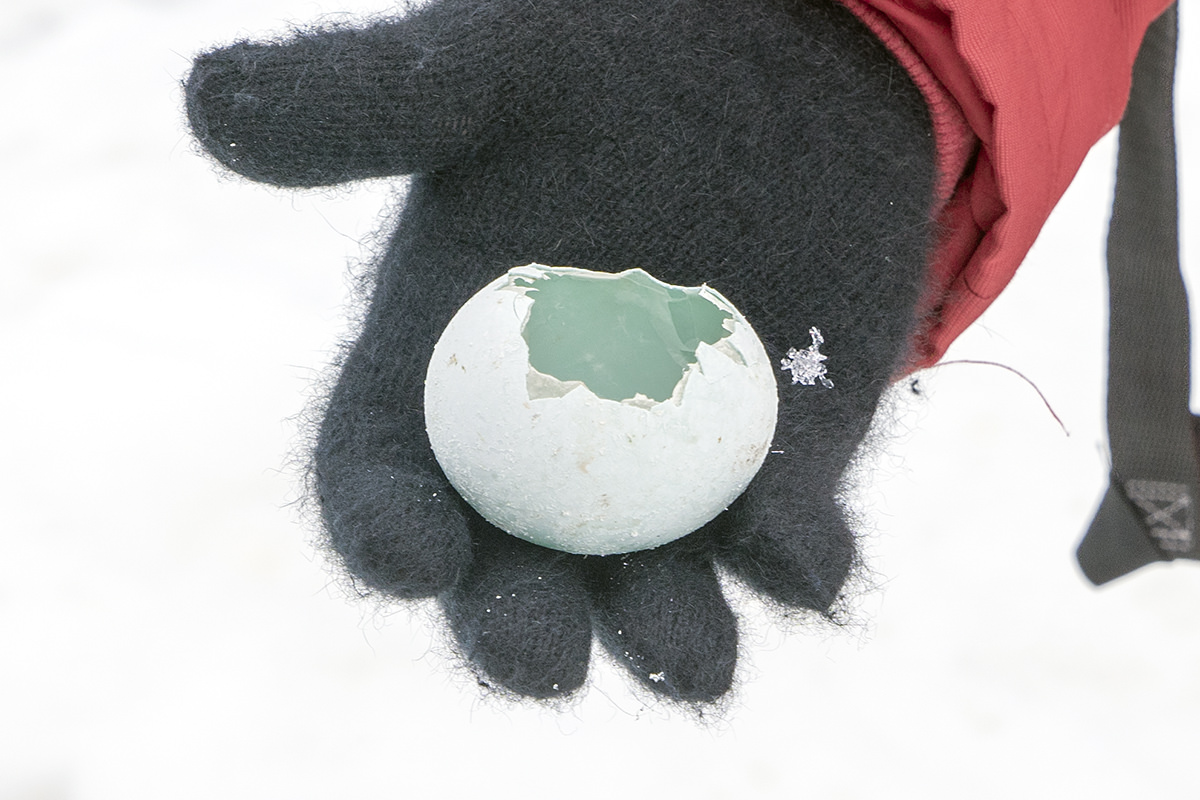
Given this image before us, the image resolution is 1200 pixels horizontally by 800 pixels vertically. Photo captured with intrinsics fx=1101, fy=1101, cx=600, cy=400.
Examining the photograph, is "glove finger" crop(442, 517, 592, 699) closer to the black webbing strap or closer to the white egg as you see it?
the white egg

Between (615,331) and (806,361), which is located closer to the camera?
(615,331)

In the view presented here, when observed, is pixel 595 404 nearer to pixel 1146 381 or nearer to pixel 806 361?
pixel 806 361

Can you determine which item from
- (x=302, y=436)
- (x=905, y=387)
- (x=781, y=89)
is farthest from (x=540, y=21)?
(x=905, y=387)

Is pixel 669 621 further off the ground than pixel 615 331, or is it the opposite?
pixel 615 331

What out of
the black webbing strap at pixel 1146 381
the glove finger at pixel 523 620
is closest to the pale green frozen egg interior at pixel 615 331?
the glove finger at pixel 523 620

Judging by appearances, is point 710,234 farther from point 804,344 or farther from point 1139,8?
point 1139,8

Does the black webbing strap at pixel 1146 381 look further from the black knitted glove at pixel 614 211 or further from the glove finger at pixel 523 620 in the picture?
the glove finger at pixel 523 620

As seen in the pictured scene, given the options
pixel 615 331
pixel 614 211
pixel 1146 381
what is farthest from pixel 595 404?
pixel 1146 381
